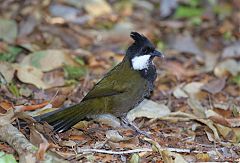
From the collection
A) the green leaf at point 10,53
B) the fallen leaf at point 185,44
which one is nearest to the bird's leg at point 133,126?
the green leaf at point 10,53

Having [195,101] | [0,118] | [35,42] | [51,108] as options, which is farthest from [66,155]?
[35,42]

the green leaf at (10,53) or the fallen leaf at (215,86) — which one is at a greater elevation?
the green leaf at (10,53)

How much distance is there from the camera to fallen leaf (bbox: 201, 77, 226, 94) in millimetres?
6312

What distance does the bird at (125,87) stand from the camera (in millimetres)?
5066

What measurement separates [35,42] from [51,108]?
2.08 metres

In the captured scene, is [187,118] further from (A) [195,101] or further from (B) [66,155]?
(B) [66,155]

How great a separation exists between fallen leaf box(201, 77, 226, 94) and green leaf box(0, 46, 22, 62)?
2.19m

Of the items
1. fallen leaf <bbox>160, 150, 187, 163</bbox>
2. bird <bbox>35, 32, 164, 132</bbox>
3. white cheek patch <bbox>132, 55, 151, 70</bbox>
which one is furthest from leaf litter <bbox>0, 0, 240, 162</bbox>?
white cheek patch <bbox>132, 55, 151, 70</bbox>

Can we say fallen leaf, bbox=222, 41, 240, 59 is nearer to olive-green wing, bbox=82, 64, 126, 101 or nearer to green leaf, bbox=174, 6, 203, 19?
green leaf, bbox=174, 6, 203, 19

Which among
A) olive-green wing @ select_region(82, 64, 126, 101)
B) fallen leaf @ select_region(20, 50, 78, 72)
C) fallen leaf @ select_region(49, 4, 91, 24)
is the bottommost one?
olive-green wing @ select_region(82, 64, 126, 101)

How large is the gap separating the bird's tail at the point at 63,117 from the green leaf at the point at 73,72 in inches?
54.6

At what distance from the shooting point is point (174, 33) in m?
8.00

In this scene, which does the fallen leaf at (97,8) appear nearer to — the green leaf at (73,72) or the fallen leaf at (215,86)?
the green leaf at (73,72)

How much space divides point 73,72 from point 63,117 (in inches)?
64.0
